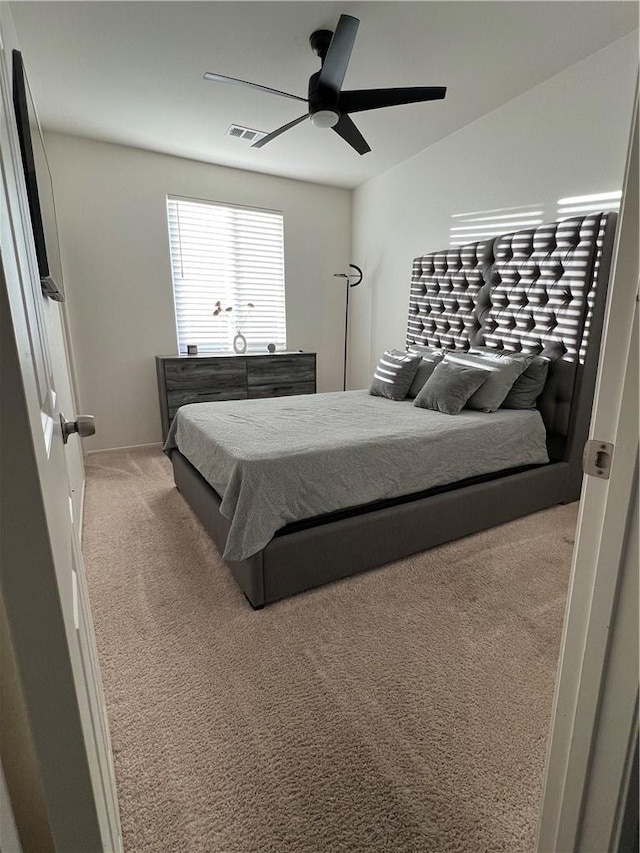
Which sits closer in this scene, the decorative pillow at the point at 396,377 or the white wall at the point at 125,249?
the decorative pillow at the point at 396,377

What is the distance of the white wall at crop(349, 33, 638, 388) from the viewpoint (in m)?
2.40

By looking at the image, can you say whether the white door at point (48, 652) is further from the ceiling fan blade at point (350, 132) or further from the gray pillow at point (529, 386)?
the gray pillow at point (529, 386)

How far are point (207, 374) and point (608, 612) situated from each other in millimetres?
3753

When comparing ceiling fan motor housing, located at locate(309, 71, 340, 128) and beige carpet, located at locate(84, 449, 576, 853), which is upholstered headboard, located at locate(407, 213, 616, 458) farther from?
ceiling fan motor housing, located at locate(309, 71, 340, 128)

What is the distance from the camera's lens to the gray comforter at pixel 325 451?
69.6 inches

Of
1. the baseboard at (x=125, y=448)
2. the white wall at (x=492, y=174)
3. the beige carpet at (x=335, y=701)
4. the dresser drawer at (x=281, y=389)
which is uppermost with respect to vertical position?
the white wall at (x=492, y=174)

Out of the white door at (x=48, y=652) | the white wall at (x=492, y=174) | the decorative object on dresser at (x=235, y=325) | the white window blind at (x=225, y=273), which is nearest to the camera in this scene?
the white door at (x=48, y=652)

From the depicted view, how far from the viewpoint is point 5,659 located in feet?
1.67

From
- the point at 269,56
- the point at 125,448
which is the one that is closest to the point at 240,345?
the point at 125,448

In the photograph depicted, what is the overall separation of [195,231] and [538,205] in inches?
122

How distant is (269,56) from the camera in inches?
93.9

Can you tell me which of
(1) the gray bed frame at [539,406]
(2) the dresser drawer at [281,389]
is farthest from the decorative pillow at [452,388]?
(2) the dresser drawer at [281,389]

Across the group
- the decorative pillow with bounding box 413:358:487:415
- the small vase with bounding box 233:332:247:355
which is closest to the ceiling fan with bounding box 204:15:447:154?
the decorative pillow with bounding box 413:358:487:415

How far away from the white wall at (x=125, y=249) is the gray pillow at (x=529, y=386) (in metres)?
2.90
